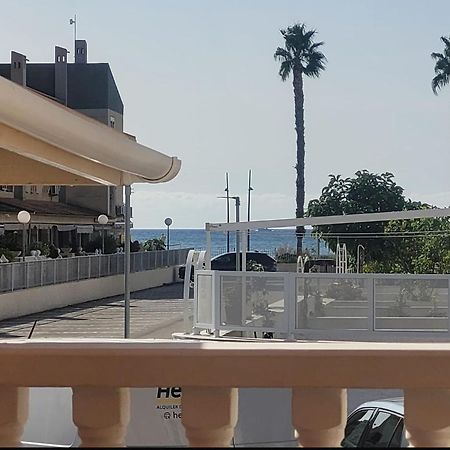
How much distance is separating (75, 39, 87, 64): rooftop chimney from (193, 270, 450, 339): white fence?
4712 centimetres

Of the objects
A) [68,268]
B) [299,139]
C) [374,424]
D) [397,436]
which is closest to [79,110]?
[299,139]

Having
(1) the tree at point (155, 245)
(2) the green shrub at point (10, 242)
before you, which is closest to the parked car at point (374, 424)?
(2) the green shrub at point (10, 242)

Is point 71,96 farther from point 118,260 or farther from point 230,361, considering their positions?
point 230,361

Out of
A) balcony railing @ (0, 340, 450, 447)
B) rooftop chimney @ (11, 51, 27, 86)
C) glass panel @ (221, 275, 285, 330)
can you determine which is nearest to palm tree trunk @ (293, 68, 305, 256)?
rooftop chimney @ (11, 51, 27, 86)

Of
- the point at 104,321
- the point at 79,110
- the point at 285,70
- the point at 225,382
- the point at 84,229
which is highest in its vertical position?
the point at 285,70

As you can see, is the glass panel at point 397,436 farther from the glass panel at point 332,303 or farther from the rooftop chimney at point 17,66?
the rooftop chimney at point 17,66

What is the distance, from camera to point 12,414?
2.23 metres

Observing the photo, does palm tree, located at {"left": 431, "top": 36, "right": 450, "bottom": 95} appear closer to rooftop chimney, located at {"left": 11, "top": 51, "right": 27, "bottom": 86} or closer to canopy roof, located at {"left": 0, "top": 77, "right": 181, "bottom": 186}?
rooftop chimney, located at {"left": 11, "top": 51, "right": 27, "bottom": 86}

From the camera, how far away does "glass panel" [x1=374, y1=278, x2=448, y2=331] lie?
1614 cm

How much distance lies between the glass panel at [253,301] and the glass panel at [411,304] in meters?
1.87

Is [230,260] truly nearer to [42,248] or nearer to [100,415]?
[42,248]

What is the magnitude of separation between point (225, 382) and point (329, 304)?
48.0 feet

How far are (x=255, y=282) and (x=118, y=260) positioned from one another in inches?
924

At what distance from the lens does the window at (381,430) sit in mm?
5072
